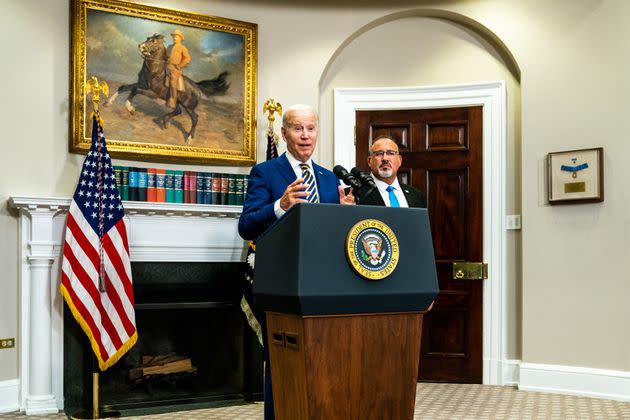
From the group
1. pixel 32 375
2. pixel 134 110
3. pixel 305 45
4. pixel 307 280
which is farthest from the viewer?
pixel 305 45

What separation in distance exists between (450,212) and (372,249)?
11.8 ft

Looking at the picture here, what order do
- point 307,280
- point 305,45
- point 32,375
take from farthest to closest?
point 305,45 → point 32,375 → point 307,280

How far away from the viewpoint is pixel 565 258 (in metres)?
4.91

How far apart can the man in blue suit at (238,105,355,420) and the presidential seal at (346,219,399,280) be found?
393mm

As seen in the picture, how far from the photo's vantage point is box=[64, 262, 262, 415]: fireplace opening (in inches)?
171

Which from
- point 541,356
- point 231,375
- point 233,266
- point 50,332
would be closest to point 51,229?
point 50,332

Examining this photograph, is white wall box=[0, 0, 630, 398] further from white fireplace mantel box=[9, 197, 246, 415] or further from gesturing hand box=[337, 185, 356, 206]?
gesturing hand box=[337, 185, 356, 206]

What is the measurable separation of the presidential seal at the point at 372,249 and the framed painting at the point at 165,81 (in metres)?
3.05

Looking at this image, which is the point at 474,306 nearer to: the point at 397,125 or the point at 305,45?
the point at 397,125

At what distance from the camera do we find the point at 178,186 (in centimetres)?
471

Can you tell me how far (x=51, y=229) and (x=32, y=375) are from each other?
0.90 metres

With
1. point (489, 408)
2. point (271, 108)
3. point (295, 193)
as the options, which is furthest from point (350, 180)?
point (271, 108)

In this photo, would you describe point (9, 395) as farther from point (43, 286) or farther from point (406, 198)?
point (406, 198)

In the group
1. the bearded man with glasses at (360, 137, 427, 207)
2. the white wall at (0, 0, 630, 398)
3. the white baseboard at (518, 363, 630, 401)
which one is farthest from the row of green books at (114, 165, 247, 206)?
the white baseboard at (518, 363, 630, 401)
